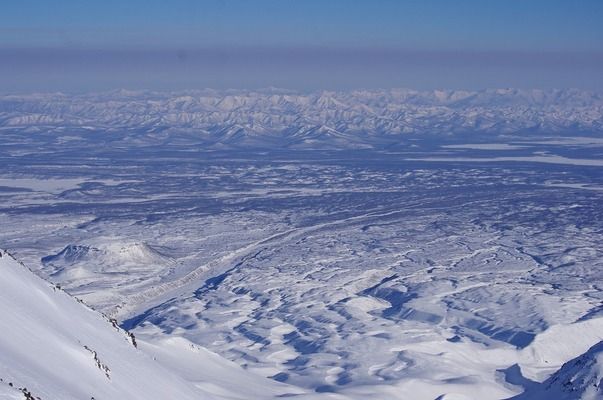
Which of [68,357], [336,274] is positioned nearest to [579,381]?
[68,357]

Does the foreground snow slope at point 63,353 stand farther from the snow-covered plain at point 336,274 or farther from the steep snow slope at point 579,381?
the steep snow slope at point 579,381

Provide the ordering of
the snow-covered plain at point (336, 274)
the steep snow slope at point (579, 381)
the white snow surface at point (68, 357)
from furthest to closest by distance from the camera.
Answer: the snow-covered plain at point (336, 274)
the steep snow slope at point (579, 381)
the white snow surface at point (68, 357)

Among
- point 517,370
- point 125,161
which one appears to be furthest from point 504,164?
point 517,370

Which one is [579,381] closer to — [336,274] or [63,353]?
[63,353]

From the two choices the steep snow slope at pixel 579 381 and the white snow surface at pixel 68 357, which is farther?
the steep snow slope at pixel 579 381

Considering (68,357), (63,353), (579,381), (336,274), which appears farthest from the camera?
(336,274)

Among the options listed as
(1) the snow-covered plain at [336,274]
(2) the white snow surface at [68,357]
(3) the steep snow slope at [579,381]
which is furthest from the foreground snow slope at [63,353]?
(3) the steep snow slope at [579,381]

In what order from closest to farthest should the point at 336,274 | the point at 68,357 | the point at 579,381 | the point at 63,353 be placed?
the point at 68,357, the point at 63,353, the point at 579,381, the point at 336,274

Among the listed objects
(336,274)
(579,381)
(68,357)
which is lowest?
(336,274)
